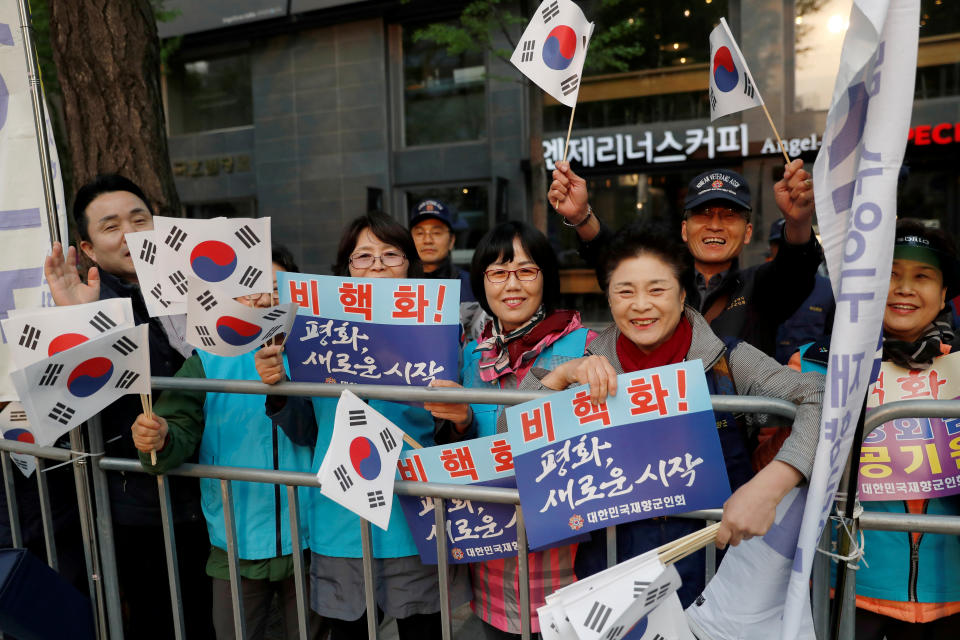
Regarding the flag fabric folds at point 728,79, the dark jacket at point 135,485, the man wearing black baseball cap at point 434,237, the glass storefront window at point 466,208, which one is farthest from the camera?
the glass storefront window at point 466,208

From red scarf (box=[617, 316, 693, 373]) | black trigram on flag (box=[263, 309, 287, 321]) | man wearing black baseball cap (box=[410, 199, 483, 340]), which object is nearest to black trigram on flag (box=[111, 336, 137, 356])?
black trigram on flag (box=[263, 309, 287, 321])

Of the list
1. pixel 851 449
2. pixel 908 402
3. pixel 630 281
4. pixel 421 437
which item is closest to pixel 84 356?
pixel 421 437

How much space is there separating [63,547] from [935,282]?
11.6 feet

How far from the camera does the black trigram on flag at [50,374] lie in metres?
2.04

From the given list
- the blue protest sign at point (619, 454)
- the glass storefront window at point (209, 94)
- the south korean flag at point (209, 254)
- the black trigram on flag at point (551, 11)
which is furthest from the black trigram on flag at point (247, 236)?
the glass storefront window at point (209, 94)

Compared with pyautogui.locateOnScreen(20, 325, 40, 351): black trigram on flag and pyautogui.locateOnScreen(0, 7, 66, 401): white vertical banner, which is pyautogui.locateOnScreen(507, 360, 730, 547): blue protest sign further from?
pyautogui.locateOnScreen(0, 7, 66, 401): white vertical banner

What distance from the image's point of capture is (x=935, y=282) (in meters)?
2.21

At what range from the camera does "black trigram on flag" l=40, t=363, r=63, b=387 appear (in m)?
2.04

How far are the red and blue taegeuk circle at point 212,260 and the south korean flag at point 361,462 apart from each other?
22.7 inches

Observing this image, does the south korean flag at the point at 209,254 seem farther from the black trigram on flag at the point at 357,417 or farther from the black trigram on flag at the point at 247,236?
the black trigram on flag at the point at 357,417

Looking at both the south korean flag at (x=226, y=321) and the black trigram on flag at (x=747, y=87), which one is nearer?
the south korean flag at (x=226, y=321)

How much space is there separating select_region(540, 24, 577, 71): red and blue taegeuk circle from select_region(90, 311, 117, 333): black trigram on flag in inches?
72.8

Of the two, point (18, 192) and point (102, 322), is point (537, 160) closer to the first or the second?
point (18, 192)

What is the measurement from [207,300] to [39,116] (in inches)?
56.2
